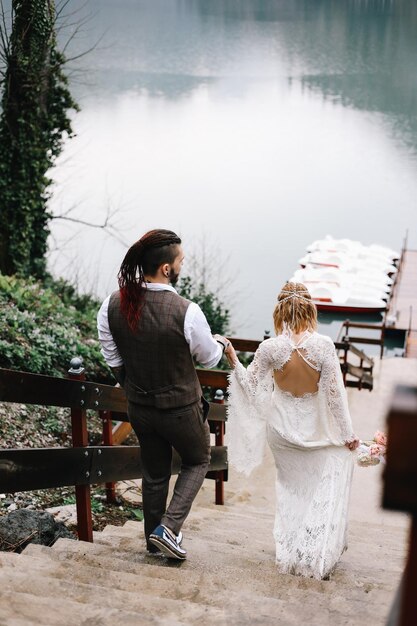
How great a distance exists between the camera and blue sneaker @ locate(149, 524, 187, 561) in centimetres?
322

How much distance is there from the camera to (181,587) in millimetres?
2805

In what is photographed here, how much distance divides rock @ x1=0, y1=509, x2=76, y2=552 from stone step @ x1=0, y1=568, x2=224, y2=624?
0.81 meters

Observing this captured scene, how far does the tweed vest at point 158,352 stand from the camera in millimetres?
3090

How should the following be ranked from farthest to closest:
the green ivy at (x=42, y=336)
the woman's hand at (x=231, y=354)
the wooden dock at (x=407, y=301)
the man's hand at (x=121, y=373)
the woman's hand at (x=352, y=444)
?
1. the wooden dock at (x=407, y=301)
2. the green ivy at (x=42, y=336)
3. the woman's hand at (x=352, y=444)
4. the woman's hand at (x=231, y=354)
5. the man's hand at (x=121, y=373)

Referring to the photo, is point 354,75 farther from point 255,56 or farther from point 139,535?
point 139,535

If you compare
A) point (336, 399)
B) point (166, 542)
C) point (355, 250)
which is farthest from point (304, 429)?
point (355, 250)

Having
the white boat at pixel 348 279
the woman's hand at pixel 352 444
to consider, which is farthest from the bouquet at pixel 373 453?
the white boat at pixel 348 279

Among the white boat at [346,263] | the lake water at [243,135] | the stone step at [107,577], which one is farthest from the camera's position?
the lake water at [243,135]

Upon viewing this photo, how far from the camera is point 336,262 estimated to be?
2684 cm

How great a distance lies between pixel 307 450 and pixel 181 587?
118 centimetres

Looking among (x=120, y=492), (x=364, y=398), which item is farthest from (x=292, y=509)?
(x=364, y=398)

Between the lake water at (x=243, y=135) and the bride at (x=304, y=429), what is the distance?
19.0 m

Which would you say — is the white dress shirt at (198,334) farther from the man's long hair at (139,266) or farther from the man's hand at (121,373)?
the man's hand at (121,373)

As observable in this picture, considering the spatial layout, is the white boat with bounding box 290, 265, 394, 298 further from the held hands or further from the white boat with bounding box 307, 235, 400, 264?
the held hands
